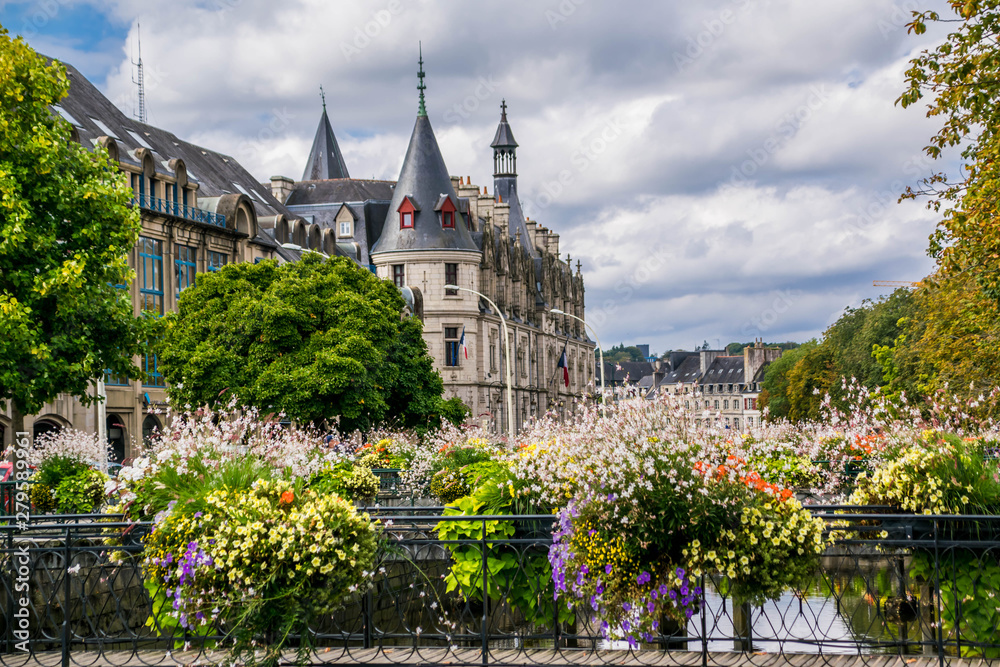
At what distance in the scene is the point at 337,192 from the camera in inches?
3339

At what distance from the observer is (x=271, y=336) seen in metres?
36.6

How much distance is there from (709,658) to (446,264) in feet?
234

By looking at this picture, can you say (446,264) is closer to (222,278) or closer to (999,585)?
(222,278)

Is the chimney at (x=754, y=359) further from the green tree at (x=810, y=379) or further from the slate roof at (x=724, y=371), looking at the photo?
the green tree at (x=810, y=379)

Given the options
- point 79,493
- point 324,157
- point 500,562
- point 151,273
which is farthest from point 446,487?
point 324,157

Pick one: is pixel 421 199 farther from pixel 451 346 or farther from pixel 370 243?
pixel 451 346

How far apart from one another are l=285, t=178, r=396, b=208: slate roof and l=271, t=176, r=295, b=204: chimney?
384 millimetres

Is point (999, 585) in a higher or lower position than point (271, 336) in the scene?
lower

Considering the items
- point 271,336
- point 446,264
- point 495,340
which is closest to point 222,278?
point 271,336

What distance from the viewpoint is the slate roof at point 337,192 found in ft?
277

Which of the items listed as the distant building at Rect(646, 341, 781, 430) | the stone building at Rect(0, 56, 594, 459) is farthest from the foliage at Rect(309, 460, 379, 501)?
the distant building at Rect(646, 341, 781, 430)

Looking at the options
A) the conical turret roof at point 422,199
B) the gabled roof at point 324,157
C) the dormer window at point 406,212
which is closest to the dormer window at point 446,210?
the conical turret roof at point 422,199

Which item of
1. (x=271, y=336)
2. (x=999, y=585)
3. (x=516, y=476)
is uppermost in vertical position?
(x=271, y=336)

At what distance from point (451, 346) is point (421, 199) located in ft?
33.9
